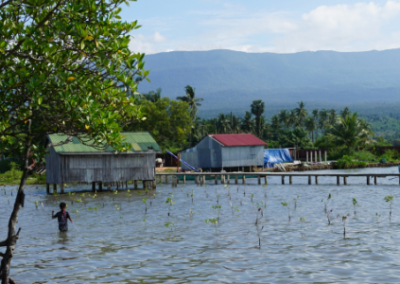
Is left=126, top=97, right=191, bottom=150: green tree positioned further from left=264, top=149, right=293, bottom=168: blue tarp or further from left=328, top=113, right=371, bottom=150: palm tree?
left=328, top=113, right=371, bottom=150: palm tree

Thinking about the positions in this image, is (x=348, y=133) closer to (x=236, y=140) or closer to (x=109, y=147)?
(x=236, y=140)

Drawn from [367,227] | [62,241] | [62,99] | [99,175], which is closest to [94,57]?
[62,99]

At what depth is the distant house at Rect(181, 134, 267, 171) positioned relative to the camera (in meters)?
52.8

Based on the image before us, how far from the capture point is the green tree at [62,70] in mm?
7238

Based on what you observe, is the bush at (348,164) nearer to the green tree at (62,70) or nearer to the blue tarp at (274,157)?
the blue tarp at (274,157)

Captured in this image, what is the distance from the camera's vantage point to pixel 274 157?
6288 cm

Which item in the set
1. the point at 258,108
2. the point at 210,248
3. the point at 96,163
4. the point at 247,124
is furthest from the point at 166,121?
the point at 210,248

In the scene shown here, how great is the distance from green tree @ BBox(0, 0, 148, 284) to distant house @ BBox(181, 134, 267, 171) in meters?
44.2

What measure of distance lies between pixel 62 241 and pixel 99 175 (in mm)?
18657

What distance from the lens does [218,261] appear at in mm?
12898

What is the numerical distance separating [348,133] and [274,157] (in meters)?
14.1

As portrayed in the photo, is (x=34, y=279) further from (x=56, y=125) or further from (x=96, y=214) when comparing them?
(x=96, y=214)

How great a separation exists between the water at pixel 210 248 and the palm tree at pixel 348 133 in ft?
158

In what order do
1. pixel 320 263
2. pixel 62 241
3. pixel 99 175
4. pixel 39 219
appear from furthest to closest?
pixel 99 175 < pixel 39 219 < pixel 62 241 < pixel 320 263
